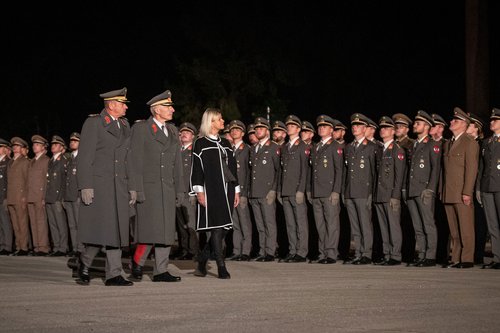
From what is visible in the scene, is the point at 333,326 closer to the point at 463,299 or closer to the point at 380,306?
the point at 380,306

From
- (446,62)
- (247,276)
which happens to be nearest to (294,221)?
(247,276)

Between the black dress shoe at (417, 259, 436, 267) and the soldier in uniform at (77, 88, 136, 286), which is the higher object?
the soldier in uniform at (77, 88, 136, 286)

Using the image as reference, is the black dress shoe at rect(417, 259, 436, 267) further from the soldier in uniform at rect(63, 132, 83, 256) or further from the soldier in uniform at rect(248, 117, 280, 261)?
the soldier in uniform at rect(63, 132, 83, 256)

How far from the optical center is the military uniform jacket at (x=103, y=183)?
A: 11.7m

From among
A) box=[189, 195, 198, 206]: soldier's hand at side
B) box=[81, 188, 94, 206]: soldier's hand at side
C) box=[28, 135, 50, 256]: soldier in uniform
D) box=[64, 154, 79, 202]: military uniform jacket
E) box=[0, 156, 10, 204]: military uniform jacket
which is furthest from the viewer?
box=[0, 156, 10, 204]: military uniform jacket

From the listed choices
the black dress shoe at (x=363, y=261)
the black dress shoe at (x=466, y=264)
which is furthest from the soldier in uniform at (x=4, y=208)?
the black dress shoe at (x=466, y=264)

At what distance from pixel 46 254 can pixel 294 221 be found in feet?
18.4

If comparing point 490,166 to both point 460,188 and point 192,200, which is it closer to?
point 460,188

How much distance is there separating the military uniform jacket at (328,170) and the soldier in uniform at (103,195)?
4.80 meters

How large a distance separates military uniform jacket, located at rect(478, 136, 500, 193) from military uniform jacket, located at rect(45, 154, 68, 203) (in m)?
8.48

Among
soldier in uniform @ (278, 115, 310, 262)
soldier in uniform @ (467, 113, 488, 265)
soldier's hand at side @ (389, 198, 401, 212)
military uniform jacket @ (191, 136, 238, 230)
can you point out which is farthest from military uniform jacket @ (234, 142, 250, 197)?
military uniform jacket @ (191, 136, 238, 230)

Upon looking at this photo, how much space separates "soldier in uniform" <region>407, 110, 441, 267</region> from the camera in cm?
1491

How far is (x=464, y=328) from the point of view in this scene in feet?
26.5

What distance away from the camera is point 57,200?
19641 mm
